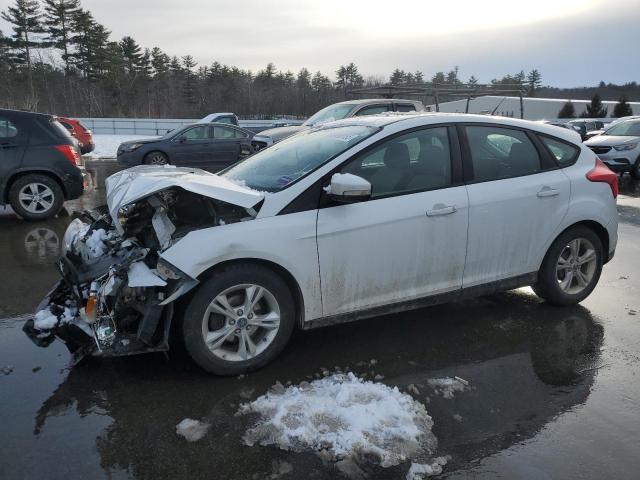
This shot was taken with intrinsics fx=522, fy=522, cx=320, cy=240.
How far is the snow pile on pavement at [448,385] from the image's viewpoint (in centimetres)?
333

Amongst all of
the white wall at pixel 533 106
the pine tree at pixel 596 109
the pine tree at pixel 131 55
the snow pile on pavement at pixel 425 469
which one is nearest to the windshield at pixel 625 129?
the snow pile on pavement at pixel 425 469

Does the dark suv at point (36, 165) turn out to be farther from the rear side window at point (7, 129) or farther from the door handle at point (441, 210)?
the door handle at point (441, 210)

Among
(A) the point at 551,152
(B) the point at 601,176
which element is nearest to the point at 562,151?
(A) the point at 551,152

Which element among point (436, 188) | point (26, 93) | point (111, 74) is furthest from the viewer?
point (111, 74)

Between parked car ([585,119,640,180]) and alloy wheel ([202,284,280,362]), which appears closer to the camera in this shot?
alloy wheel ([202,284,280,362])

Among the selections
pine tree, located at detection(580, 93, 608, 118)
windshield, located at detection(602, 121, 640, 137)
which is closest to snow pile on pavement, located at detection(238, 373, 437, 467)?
windshield, located at detection(602, 121, 640, 137)

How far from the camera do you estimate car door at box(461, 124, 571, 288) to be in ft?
13.5

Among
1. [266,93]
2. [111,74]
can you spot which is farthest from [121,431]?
[266,93]

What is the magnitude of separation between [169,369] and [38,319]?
920 millimetres

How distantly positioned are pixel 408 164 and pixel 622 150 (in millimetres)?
13136

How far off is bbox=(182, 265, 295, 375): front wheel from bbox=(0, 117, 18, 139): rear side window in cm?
659

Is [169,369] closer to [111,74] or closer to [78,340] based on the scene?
[78,340]

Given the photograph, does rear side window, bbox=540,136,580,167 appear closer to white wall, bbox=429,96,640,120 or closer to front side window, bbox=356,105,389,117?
front side window, bbox=356,105,389,117

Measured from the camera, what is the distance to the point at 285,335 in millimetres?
3570
